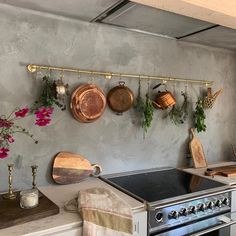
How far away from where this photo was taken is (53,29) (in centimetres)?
158

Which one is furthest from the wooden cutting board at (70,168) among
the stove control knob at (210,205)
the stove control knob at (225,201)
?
the stove control knob at (225,201)

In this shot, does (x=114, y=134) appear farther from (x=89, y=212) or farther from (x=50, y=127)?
(x=89, y=212)

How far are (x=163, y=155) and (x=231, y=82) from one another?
1098 mm

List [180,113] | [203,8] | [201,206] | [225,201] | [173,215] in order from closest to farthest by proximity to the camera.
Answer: [203,8]
[173,215]
[201,206]
[225,201]
[180,113]

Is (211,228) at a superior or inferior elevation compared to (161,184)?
inferior

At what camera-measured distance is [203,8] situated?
4.04ft

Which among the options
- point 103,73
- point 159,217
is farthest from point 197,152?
point 103,73

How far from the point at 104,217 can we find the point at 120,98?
0.90 metres

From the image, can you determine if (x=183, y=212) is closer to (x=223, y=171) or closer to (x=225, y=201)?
(x=225, y=201)

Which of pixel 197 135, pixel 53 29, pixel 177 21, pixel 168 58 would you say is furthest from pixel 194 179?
pixel 53 29

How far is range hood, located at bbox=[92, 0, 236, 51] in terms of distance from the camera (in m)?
1.48

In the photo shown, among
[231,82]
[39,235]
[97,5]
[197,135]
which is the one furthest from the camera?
[231,82]

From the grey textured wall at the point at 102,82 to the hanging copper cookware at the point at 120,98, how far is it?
0.06 m

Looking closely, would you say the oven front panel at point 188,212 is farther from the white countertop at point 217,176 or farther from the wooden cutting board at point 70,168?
the wooden cutting board at point 70,168
